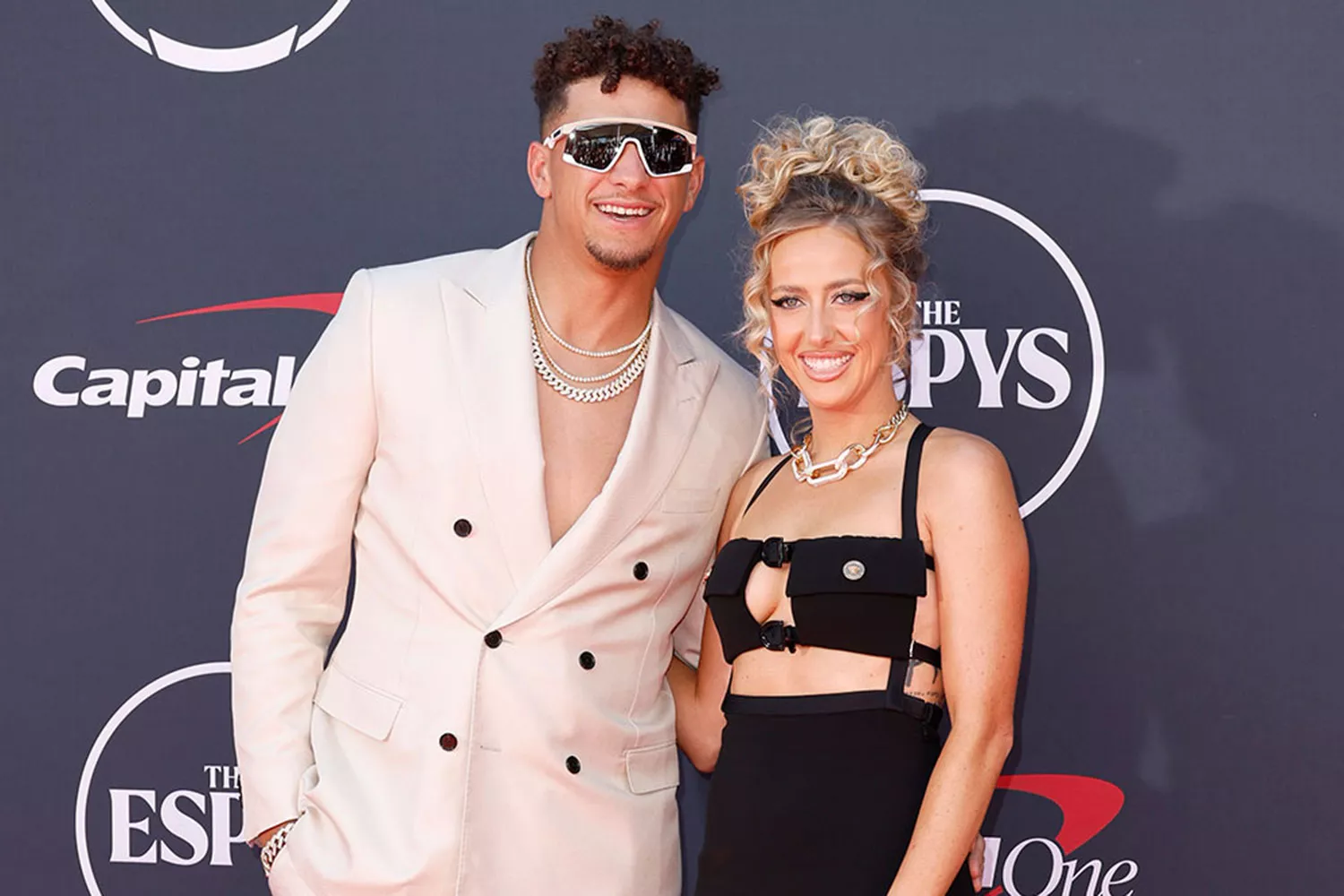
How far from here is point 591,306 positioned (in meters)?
2.53

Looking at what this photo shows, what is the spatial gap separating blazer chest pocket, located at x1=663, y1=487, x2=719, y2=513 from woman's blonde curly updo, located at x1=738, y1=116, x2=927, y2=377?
0.98ft

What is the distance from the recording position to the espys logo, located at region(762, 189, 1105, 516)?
9.95ft

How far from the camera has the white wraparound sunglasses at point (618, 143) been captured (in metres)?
2.44

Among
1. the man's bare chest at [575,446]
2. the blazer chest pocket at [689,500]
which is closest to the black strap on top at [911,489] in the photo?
the blazer chest pocket at [689,500]

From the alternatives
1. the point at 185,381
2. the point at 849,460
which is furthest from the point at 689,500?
the point at 185,381

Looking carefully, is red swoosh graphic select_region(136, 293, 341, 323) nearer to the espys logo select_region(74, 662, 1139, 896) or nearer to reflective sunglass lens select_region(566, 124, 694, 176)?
the espys logo select_region(74, 662, 1139, 896)

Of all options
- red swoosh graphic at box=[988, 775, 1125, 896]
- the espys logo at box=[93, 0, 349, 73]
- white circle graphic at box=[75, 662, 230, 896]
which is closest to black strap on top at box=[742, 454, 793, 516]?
red swoosh graphic at box=[988, 775, 1125, 896]

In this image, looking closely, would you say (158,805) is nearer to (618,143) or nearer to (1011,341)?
(618,143)

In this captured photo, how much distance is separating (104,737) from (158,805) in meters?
0.20

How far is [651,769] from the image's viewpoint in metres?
2.43

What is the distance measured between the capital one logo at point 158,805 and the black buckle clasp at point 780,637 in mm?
1556

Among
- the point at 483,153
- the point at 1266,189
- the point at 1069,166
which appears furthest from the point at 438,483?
the point at 1266,189

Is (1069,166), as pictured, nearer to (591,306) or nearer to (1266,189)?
(1266,189)

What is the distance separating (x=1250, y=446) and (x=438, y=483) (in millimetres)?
1805
